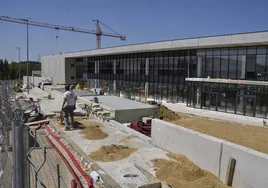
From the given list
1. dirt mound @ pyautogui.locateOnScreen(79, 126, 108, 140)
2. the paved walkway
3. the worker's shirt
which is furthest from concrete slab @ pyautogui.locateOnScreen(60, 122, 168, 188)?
the worker's shirt

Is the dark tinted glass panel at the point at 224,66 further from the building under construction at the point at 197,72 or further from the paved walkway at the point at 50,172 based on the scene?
the paved walkway at the point at 50,172

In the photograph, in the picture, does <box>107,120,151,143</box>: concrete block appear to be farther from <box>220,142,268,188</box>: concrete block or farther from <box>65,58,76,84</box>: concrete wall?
<box>65,58,76,84</box>: concrete wall

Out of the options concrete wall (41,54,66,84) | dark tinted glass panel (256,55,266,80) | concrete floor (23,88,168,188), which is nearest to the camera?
concrete floor (23,88,168,188)

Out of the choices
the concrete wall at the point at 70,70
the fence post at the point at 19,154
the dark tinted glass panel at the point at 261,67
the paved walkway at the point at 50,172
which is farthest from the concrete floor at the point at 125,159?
the concrete wall at the point at 70,70

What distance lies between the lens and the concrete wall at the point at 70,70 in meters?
60.3

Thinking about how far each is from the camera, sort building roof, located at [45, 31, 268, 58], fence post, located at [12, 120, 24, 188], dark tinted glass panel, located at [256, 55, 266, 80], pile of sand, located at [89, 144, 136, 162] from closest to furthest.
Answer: fence post, located at [12, 120, 24, 188], pile of sand, located at [89, 144, 136, 162], building roof, located at [45, 31, 268, 58], dark tinted glass panel, located at [256, 55, 266, 80]

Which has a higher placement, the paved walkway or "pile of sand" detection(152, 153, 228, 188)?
"pile of sand" detection(152, 153, 228, 188)

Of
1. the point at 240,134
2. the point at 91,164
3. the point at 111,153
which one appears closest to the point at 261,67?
the point at 240,134

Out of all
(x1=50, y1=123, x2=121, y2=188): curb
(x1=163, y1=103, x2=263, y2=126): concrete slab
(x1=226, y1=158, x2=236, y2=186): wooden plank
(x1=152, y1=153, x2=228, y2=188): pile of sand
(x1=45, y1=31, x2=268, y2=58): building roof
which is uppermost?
(x1=45, y1=31, x2=268, y2=58): building roof

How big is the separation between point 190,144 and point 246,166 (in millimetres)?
1946

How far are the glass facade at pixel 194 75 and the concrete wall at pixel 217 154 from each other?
773 inches

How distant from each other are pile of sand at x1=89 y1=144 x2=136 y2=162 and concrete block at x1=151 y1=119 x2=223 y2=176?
1115mm

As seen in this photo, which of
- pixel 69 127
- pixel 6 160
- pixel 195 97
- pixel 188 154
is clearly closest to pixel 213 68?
pixel 195 97

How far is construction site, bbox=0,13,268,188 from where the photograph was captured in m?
5.73
